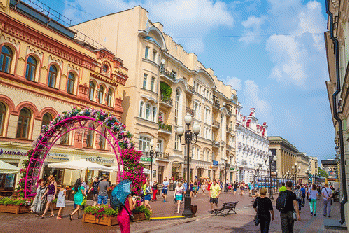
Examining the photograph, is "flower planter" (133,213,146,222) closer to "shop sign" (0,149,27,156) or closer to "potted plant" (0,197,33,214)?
"potted plant" (0,197,33,214)

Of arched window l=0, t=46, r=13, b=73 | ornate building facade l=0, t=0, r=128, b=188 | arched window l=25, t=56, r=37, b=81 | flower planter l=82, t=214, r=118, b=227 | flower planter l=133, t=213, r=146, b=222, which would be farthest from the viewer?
arched window l=25, t=56, r=37, b=81

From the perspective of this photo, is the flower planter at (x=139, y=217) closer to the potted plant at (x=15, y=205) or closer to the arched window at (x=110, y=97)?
the potted plant at (x=15, y=205)

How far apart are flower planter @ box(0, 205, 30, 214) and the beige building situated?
17565 millimetres

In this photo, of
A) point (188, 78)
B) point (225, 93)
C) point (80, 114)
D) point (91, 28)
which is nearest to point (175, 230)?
point (80, 114)

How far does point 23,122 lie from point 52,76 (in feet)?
14.8

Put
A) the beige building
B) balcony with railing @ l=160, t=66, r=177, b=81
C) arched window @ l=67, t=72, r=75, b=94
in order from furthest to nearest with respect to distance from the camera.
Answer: balcony with railing @ l=160, t=66, r=177, b=81 < the beige building < arched window @ l=67, t=72, r=75, b=94

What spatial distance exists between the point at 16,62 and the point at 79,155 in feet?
29.6

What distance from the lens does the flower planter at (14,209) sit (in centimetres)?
1411

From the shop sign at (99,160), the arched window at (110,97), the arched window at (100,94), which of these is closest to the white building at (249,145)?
the shop sign at (99,160)

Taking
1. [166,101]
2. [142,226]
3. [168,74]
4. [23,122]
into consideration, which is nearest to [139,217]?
[142,226]

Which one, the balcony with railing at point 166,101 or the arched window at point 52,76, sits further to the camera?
the balcony with railing at point 166,101

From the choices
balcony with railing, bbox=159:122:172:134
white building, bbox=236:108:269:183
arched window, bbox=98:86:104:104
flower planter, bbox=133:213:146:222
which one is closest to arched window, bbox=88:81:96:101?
arched window, bbox=98:86:104:104

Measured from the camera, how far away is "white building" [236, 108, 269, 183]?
209 feet

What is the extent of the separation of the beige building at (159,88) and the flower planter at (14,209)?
17565 mm
